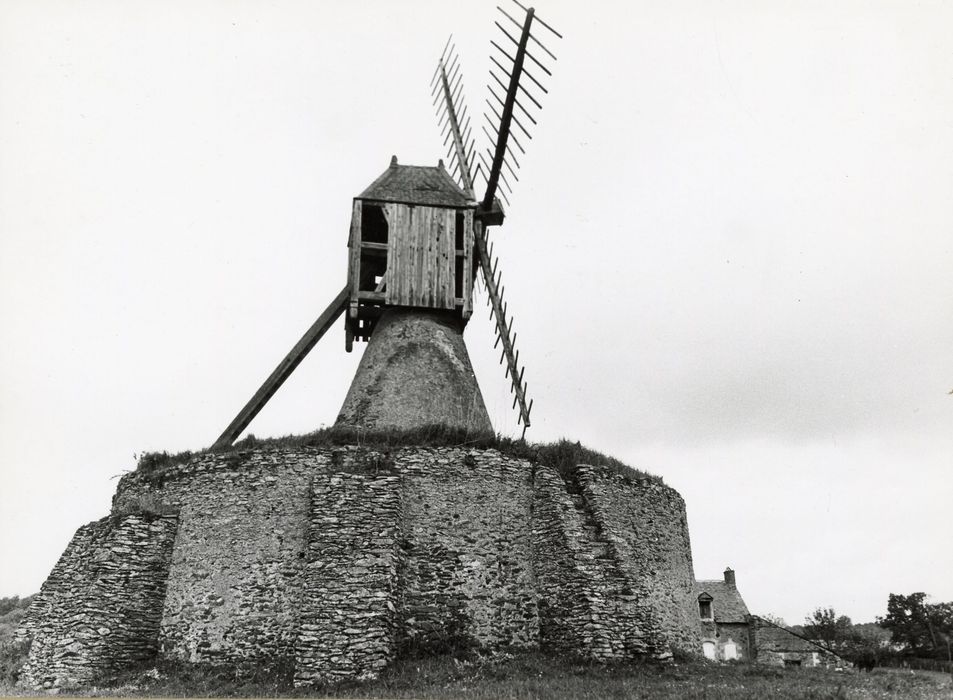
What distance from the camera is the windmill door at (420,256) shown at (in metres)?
17.6

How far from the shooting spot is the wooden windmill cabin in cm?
1762

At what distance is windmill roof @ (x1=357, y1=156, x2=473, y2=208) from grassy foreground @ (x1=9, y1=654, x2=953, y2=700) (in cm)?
1063

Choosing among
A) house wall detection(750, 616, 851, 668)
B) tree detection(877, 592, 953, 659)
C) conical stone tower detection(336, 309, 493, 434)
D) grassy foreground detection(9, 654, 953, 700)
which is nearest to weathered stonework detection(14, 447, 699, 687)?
grassy foreground detection(9, 654, 953, 700)

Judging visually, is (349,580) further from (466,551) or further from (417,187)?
(417,187)

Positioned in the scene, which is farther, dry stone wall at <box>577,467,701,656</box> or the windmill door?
the windmill door

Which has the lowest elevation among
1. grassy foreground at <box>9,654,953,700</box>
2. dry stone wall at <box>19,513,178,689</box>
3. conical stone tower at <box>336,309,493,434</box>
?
grassy foreground at <box>9,654,953,700</box>

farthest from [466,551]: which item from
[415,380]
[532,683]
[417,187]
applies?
[417,187]

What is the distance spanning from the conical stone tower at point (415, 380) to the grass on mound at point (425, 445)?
1.77ft

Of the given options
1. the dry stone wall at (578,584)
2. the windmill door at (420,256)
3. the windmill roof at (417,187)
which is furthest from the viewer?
the windmill roof at (417,187)

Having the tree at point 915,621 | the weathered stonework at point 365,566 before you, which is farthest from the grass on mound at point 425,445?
the tree at point 915,621

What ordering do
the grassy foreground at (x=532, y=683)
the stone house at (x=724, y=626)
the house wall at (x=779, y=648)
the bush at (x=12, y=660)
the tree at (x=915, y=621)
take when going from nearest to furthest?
1. the grassy foreground at (x=532, y=683)
2. the bush at (x=12, y=660)
3. the tree at (x=915, y=621)
4. the stone house at (x=724, y=626)
5. the house wall at (x=779, y=648)

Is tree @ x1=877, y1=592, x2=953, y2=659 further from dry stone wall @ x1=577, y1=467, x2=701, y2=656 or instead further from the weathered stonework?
the weathered stonework

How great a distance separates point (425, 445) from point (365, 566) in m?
2.79

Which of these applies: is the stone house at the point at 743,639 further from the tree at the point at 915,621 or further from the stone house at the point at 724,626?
the tree at the point at 915,621
